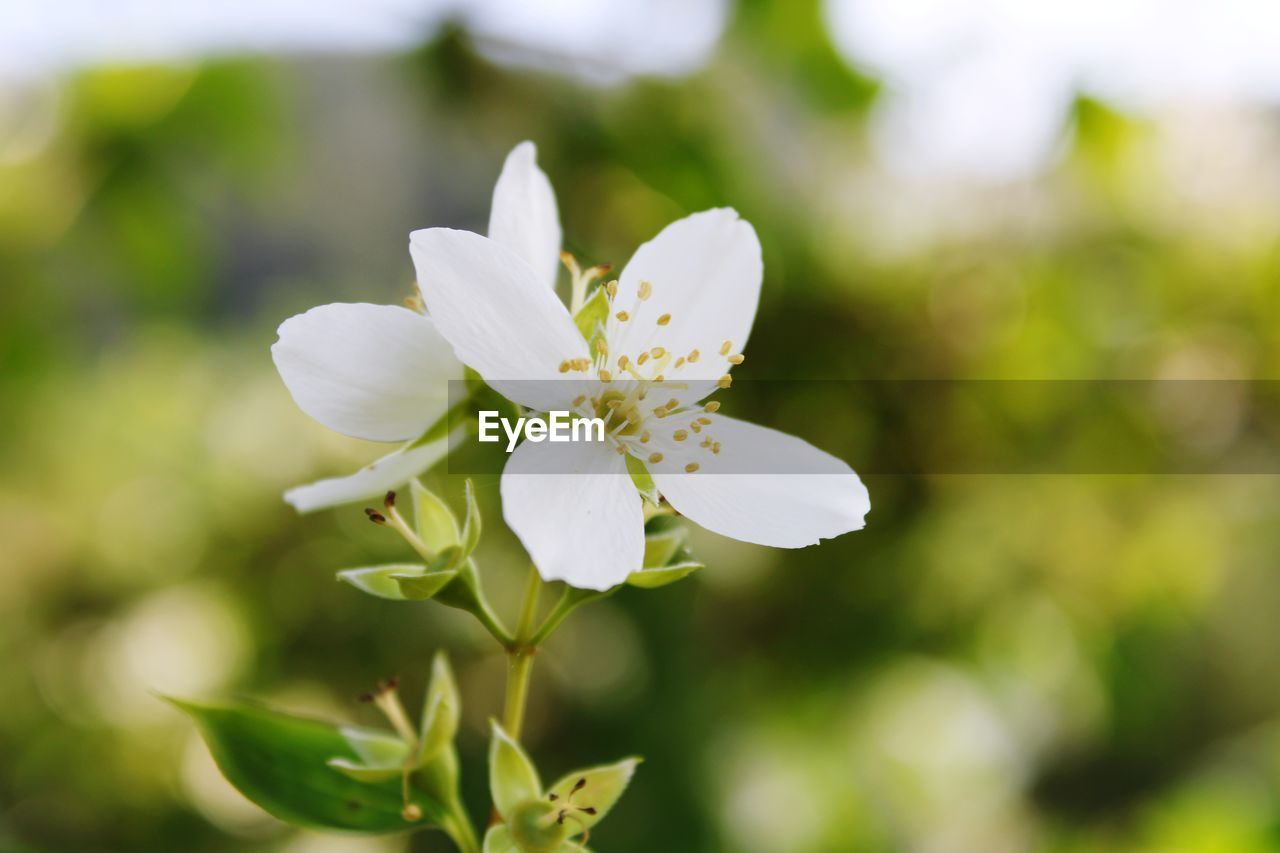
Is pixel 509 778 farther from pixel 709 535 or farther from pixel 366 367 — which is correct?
pixel 709 535

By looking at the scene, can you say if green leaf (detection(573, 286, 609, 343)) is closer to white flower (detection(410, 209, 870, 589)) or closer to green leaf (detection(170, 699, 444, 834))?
white flower (detection(410, 209, 870, 589))

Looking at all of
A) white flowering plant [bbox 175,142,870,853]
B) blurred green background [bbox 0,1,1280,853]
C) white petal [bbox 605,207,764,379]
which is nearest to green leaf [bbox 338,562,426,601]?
white flowering plant [bbox 175,142,870,853]

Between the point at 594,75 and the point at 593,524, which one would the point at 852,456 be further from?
the point at 593,524

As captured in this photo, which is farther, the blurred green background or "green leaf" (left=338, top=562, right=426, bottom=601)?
the blurred green background

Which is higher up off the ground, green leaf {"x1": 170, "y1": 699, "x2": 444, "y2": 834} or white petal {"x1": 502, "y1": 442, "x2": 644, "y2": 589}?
white petal {"x1": 502, "y1": 442, "x2": 644, "y2": 589}

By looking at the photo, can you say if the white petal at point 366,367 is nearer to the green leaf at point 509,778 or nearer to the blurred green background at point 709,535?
the green leaf at point 509,778
